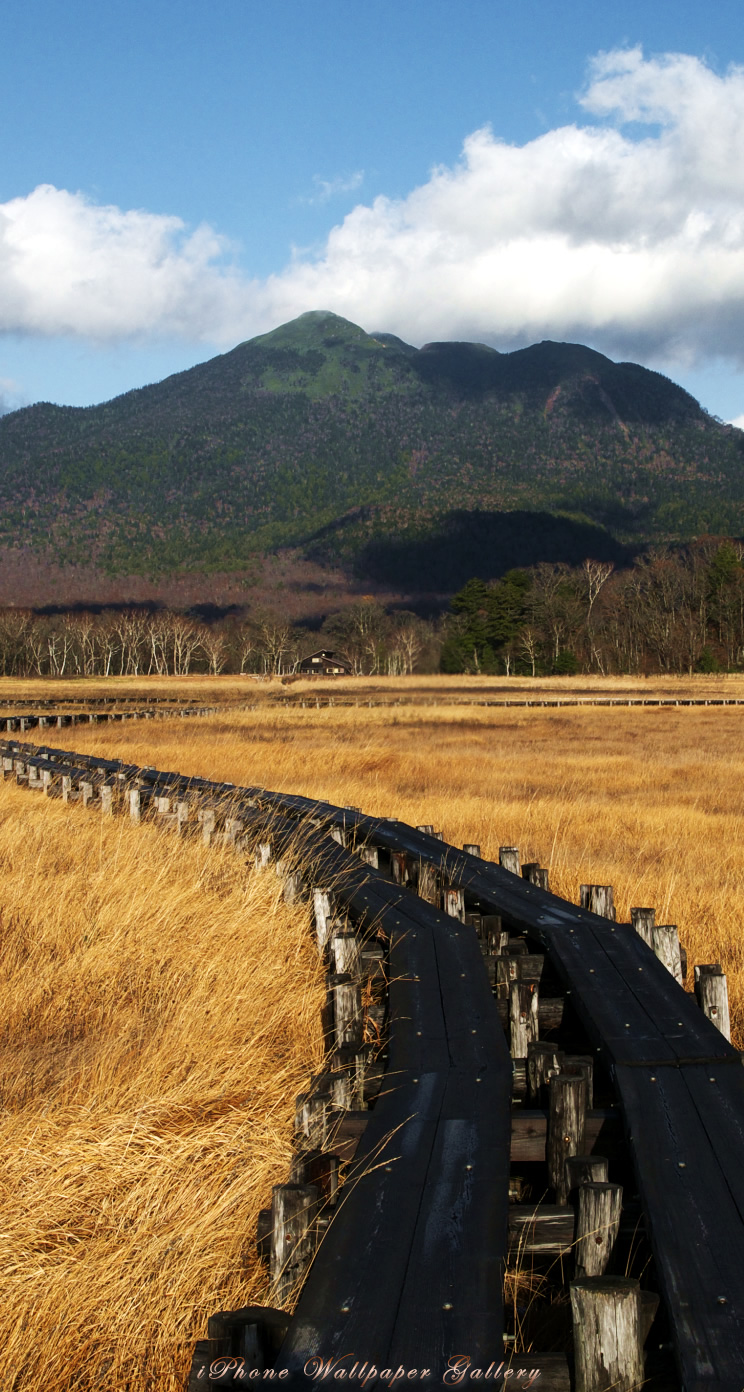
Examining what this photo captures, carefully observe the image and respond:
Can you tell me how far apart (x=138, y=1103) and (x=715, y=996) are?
8.84ft

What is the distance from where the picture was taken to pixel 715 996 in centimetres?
476

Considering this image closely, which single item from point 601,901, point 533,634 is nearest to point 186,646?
point 533,634

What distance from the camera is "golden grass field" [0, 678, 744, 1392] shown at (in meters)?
3.07

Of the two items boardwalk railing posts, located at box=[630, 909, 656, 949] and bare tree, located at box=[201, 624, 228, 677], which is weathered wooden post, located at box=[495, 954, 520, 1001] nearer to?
boardwalk railing posts, located at box=[630, 909, 656, 949]

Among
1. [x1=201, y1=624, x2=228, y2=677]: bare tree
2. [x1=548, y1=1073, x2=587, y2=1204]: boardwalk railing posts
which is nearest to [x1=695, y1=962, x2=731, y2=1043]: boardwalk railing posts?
[x1=548, y1=1073, x2=587, y2=1204]: boardwalk railing posts

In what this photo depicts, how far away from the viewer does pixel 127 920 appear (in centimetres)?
687

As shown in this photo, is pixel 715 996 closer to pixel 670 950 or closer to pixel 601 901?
pixel 670 950

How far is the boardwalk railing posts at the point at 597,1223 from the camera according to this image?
2822 mm

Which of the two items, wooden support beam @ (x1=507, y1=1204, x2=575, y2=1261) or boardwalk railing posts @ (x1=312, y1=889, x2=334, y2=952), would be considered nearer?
wooden support beam @ (x1=507, y1=1204, x2=575, y2=1261)

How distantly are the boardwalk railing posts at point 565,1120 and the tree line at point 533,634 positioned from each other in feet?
294

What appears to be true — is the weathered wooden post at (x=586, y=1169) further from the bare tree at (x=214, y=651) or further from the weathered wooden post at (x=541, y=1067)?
the bare tree at (x=214, y=651)

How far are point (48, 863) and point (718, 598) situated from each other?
306 ft

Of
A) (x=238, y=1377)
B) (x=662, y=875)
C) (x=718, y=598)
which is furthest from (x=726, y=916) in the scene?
(x=718, y=598)

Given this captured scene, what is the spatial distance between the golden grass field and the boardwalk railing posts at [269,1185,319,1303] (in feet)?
1.26
